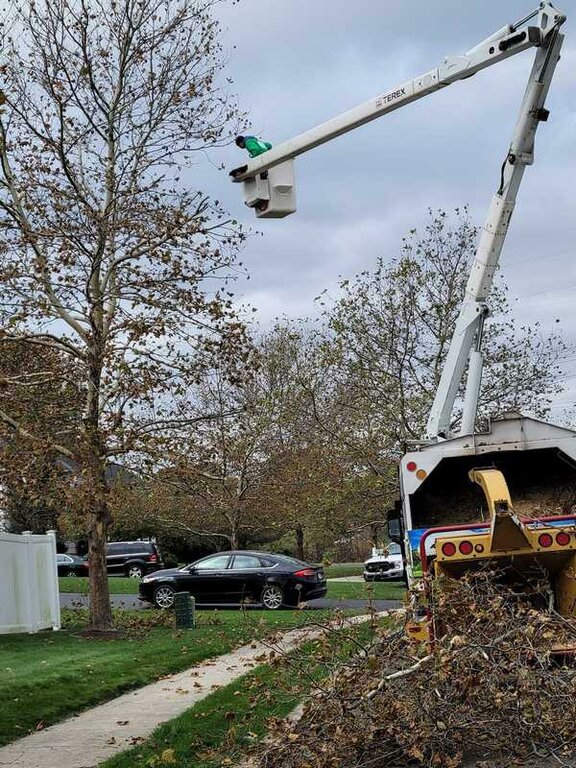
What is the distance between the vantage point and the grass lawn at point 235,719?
7.10 metres

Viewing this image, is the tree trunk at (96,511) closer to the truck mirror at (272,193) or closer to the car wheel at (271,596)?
the car wheel at (271,596)

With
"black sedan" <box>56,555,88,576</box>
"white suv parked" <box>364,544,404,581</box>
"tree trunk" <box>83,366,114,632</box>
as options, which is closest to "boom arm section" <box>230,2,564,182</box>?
"tree trunk" <box>83,366,114,632</box>

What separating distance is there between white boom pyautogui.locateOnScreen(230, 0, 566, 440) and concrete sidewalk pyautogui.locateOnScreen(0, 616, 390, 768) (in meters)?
3.10

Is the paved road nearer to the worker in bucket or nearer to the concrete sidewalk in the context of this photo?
the concrete sidewalk

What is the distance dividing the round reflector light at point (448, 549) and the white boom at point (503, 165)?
3191 millimetres

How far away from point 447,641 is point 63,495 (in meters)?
10.2

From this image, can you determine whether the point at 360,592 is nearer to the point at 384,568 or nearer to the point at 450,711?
the point at 384,568

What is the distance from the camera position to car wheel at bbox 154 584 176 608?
2352 cm

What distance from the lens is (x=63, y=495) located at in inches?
632

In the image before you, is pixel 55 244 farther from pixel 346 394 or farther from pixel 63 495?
pixel 346 394

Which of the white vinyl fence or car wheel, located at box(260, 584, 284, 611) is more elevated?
the white vinyl fence

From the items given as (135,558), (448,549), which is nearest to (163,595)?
(448,549)

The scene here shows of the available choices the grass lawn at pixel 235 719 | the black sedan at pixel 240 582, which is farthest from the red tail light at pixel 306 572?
the grass lawn at pixel 235 719

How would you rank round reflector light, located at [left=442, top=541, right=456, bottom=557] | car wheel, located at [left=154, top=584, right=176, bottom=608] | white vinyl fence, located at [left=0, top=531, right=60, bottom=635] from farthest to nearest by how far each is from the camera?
1. car wheel, located at [left=154, top=584, right=176, bottom=608]
2. white vinyl fence, located at [left=0, top=531, right=60, bottom=635]
3. round reflector light, located at [left=442, top=541, right=456, bottom=557]
